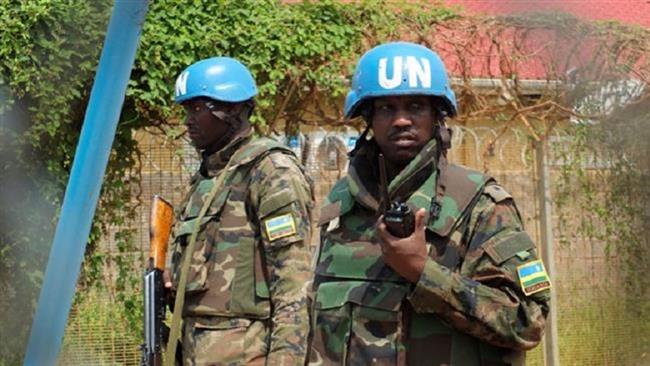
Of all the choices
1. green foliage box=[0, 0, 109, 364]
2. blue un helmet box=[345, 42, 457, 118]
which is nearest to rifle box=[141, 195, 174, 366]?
blue un helmet box=[345, 42, 457, 118]

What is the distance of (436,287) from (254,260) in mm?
1596

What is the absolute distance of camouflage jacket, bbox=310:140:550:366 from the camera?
9.21 feet

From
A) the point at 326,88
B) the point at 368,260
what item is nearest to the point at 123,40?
the point at 368,260

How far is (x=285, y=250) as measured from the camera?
420 cm

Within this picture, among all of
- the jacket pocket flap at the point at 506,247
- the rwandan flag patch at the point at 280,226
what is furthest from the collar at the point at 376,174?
the rwandan flag patch at the point at 280,226

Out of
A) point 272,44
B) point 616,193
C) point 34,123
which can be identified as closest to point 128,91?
→ point 34,123

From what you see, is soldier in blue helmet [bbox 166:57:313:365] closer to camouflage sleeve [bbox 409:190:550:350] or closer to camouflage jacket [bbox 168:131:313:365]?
camouflage jacket [bbox 168:131:313:365]

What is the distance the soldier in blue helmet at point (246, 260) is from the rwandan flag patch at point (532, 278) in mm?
1432

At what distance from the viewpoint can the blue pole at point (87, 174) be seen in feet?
6.99

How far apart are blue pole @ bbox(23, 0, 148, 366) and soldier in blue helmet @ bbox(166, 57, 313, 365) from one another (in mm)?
1569

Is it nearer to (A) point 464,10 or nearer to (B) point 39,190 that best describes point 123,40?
(B) point 39,190

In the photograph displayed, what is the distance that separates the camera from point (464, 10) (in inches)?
316

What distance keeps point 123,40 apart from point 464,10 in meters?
6.09

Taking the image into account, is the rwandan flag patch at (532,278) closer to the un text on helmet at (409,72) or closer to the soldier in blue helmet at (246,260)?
the un text on helmet at (409,72)
